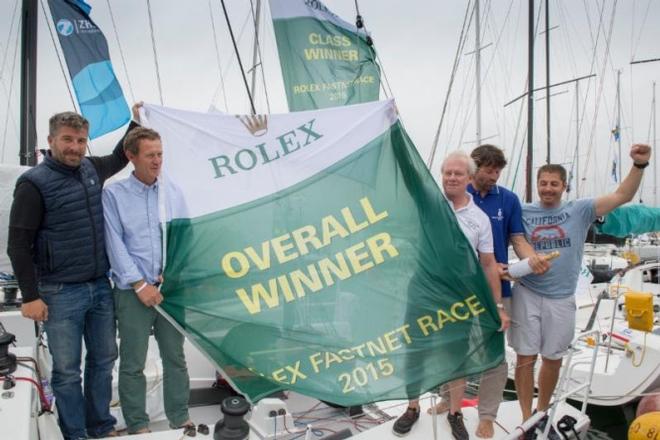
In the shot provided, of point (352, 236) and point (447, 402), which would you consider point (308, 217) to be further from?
point (447, 402)

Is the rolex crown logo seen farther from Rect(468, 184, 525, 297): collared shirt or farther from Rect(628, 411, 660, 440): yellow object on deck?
Rect(628, 411, 660, 440): yellow object on deck

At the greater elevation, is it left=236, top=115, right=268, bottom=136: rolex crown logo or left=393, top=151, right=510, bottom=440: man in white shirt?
left=236, top=115, right=268, bottom=136: rolex crown logo

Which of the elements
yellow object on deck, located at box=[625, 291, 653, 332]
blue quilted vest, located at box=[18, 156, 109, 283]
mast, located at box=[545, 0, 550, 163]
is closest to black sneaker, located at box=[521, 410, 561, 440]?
yellow object on deck, located at box=[625, 291, 653, 332]

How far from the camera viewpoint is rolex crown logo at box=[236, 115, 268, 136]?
8.82 ft

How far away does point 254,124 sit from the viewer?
2699 mm

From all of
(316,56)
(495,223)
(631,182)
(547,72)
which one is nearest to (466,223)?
(495,223)

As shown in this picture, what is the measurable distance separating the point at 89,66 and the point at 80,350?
413cm

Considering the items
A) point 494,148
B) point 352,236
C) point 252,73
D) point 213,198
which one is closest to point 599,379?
point 494,148

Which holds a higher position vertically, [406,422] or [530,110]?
[530,110]

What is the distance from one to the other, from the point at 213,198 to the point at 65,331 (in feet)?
3.75

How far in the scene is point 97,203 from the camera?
2.84 m

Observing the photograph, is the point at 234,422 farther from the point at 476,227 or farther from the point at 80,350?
the point at 476,227

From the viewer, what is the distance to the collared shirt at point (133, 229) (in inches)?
110

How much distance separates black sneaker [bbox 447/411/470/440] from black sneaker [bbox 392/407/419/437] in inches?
8.2
